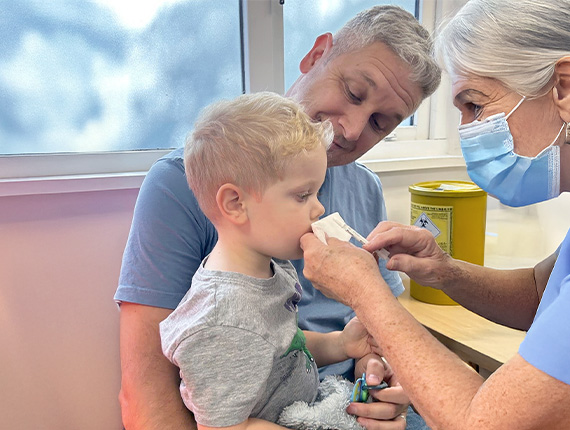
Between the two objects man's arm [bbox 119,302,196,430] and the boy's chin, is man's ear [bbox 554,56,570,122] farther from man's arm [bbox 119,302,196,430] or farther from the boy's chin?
man's arm [bbox 119,302,196,430]

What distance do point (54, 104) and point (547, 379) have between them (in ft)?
5.32

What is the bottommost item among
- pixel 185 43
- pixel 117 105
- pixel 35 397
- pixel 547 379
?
pixel 35 397

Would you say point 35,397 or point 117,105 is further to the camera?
point 117,105

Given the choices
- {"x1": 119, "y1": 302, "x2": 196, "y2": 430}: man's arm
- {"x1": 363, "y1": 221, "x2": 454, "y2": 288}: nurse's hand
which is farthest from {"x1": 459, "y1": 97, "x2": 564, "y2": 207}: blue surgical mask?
{"x1": 119, "y1": 302, "x2": 196, "y2": 430}: man's arm

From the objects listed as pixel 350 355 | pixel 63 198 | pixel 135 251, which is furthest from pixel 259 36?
pixel 350 355

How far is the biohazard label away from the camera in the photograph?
1.62 metres

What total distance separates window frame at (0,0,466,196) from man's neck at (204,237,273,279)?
0.79 metres

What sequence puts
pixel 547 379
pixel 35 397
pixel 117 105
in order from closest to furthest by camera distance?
pixel 547 379 < pixel 35 397 < pixel 117 105

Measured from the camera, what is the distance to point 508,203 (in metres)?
1.14

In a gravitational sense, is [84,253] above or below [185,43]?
below

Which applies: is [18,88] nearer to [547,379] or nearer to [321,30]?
[321,30]

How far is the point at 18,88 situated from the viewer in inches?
63.1

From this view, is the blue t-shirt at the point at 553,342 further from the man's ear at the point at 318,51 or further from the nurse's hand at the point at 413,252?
the man's ear at the point at 318,51

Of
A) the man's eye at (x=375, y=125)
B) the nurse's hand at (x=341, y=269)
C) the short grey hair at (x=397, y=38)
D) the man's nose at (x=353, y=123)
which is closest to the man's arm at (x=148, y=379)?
the nurse's hand at (x=341, y=269)
